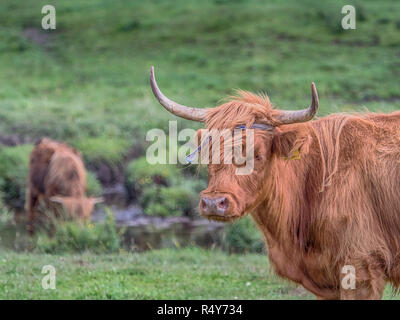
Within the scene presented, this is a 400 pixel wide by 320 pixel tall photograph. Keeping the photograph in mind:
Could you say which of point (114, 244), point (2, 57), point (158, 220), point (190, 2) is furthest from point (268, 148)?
point (190, 2)

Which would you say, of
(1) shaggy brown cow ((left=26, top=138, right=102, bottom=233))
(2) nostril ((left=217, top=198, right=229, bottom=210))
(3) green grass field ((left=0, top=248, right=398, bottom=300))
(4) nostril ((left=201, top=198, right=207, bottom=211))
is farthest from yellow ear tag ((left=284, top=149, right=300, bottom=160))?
(1) shaggy brown cow ((left=26, top=138, right=102, bottom=233))

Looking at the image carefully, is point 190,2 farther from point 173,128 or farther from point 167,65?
point 173,128

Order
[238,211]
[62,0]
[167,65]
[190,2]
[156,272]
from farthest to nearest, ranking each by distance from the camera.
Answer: [62,0]
[190,2]
[167,65]
[156,272]
[238,211]

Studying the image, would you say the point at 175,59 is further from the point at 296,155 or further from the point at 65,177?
the point at 296,155

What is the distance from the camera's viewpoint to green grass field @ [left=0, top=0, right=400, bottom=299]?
9125 mm

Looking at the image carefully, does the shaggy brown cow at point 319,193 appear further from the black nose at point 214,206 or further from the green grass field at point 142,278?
the green grass field at point 142,278

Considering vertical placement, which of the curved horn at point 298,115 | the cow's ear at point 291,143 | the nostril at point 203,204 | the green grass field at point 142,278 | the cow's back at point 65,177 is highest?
the curved horn at point 298,115

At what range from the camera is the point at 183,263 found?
1039 cm

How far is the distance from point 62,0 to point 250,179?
109ft

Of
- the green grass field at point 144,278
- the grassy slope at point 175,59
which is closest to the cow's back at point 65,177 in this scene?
the grassy slope at point 175,59

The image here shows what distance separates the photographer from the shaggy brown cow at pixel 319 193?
5.95 metres

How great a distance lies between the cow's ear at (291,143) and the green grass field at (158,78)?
2756mm

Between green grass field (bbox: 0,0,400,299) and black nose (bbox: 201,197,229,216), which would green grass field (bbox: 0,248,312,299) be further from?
black nose (bbox: 201,197,229,216)

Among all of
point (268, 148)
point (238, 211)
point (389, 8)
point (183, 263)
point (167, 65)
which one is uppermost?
point (389, 8)
